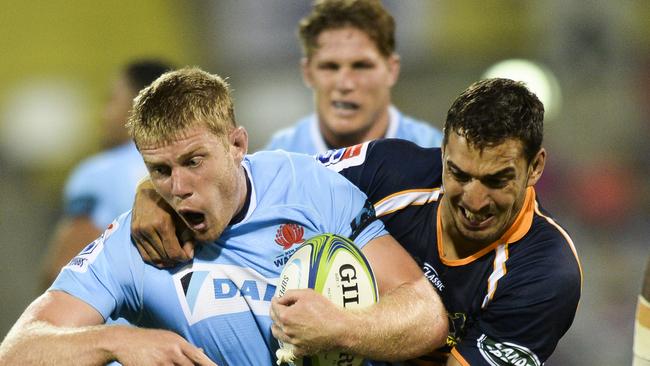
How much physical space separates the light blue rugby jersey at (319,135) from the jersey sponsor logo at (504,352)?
217 cm

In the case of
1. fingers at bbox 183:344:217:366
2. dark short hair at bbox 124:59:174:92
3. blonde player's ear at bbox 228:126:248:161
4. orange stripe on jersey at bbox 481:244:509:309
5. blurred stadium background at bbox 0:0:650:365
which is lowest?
blurred stadium background at bbox 0:0:650:365

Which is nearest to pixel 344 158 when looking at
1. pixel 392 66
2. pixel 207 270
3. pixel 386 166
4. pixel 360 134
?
pixel 386 166

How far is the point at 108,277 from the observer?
11.6 ft

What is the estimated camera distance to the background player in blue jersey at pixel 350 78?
5730 mm

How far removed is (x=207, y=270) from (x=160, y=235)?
202 mm

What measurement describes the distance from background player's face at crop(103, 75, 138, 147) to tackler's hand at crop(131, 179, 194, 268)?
130 inches

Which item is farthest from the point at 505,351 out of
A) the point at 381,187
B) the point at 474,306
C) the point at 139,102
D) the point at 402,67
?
the point at 402,67

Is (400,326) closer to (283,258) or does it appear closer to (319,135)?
(283,258)

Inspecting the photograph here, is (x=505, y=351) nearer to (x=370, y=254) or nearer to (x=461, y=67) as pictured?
(x=370, y=254)

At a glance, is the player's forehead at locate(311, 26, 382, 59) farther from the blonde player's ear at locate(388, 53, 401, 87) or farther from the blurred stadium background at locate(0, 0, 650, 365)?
the blurred stadium background at locate(0, 0, 650, 365)

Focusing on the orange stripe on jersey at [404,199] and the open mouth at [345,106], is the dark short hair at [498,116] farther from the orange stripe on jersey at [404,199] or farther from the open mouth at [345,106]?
the open mouth at [345,106]

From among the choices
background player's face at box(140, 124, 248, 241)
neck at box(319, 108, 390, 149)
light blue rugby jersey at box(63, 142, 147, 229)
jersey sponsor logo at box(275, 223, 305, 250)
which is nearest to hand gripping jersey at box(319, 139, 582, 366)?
jersey sponsor logo at box(275, 223, 305, 250)

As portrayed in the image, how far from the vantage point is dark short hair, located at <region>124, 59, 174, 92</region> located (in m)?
6.80

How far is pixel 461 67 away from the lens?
1206 cm
